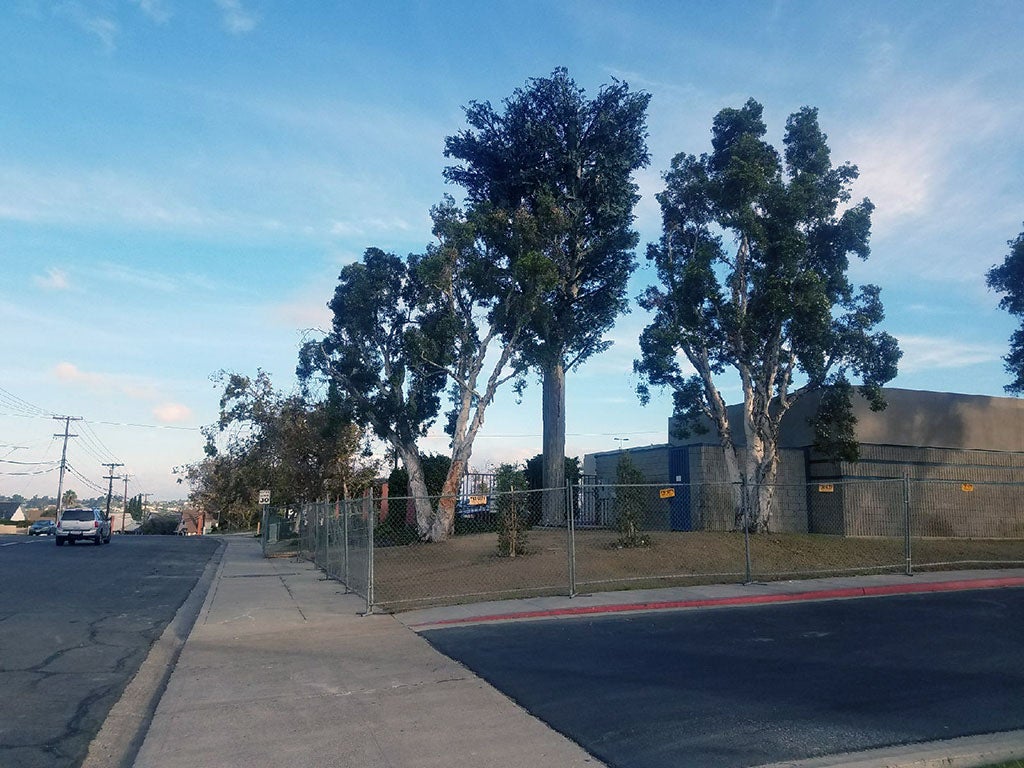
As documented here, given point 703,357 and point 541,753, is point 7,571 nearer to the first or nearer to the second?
point 703,357

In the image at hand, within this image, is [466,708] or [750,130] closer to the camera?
[466,708]

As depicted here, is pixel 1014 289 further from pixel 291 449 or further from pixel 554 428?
pixel 291 449

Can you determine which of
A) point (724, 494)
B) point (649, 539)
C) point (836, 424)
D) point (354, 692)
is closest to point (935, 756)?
point (354, 692)

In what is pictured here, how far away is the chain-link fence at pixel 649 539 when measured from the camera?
15.9 meters

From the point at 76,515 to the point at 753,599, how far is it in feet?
114

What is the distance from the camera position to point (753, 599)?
14.0 metres

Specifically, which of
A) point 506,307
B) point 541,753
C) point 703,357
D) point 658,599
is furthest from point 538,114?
point 541,753

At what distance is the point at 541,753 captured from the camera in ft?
20.6

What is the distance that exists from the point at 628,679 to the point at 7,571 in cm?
2024

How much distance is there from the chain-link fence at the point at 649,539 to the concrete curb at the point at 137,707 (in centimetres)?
316

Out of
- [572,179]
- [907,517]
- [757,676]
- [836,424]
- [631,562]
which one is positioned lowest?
[757,676]

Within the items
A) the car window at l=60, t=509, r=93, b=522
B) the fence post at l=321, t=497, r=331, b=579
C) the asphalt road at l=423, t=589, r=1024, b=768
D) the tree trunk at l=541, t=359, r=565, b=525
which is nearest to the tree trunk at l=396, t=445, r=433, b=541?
the fence post at l=321, t=497, r=331, b=579

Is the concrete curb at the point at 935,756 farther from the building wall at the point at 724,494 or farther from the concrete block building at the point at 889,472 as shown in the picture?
the concrete block building at the point at 889,472

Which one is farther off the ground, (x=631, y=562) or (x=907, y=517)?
(x=907, y=517)
